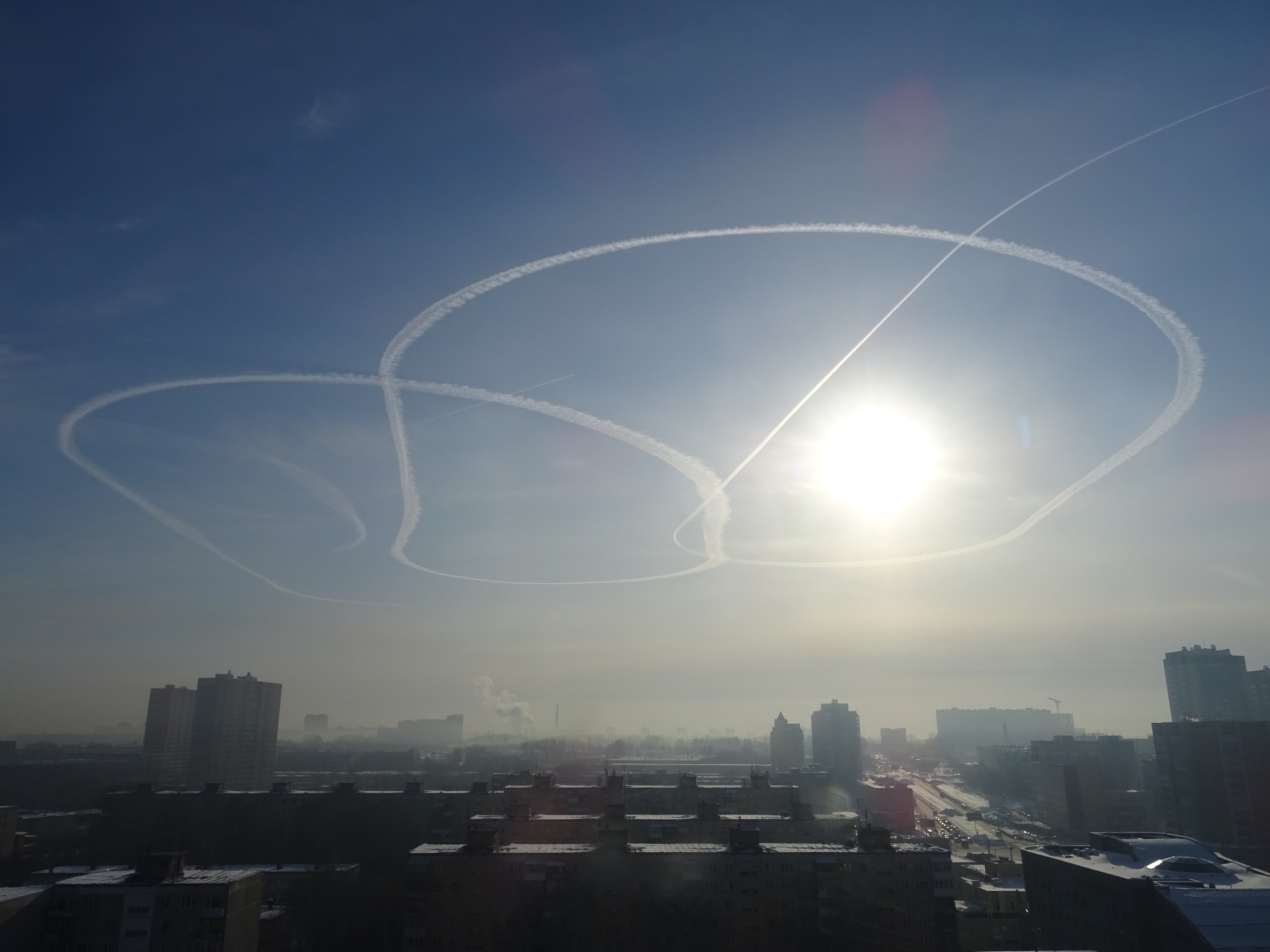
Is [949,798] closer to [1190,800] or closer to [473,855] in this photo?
[1190,800]

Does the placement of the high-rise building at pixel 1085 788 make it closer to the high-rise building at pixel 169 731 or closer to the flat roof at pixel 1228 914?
the flat roof at pixel 1228 914

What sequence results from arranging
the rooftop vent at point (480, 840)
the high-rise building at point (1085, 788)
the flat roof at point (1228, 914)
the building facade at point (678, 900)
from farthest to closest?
the high-rise building at point (1085, 788)
the rooftop vent at point (480, 840)
the building facade at point (678, 900)
the flat roof at point (1228, 914)

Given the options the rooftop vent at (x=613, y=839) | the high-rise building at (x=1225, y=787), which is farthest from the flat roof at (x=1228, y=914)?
the high-rise building at (x=1225, y=787)

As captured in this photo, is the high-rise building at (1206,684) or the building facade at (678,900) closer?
the building facade at (678,900)

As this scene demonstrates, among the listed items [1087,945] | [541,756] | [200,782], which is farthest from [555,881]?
[541,756]

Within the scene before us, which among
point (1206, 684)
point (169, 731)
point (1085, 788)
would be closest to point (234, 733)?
point (169, 731)

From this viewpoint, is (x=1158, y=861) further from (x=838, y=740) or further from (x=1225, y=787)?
(x=838, y=740)
